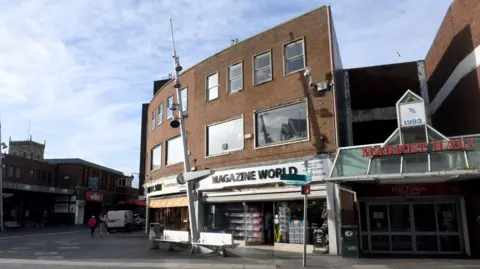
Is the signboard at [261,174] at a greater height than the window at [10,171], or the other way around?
the window at [10,171]

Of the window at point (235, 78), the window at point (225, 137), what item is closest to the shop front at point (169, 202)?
the window at point (225, 137)

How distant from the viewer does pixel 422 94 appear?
2314cm

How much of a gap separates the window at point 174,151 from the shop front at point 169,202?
4.04 feet

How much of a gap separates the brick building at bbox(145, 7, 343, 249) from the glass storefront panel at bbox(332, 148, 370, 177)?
1.40 meters

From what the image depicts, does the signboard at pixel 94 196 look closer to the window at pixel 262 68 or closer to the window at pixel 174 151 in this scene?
the window at pixel 174 151

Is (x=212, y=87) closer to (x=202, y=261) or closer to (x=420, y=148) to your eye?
(x=202, y=261)

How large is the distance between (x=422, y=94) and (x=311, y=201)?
9.82 m

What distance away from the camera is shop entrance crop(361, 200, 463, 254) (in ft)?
54.5

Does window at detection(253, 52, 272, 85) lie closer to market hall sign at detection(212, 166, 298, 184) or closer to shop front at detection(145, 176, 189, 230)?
market hall sign at detection(212, 166, 298, 184)

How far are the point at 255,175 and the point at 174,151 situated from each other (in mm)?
9593

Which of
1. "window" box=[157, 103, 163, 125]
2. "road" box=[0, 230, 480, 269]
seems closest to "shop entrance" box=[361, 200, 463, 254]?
"road" box=[0, 230, 480, 269]

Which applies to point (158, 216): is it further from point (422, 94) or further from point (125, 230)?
point (422, 94)

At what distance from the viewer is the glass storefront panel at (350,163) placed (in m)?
15.5

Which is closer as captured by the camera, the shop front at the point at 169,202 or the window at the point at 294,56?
the window at the point at 294,56
